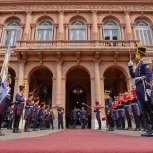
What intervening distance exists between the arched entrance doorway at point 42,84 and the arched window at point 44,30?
3.69 metres

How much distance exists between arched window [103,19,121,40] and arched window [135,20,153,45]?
221 centimetres

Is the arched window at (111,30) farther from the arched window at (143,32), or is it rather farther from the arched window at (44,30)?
the arched window at (44,30)

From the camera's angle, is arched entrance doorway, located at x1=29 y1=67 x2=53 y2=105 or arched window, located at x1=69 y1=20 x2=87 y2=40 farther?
arched window, located at x1=69 y1=20 x2=87 y2=40

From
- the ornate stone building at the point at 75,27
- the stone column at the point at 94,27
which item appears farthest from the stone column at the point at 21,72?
the stone column at the point at 94,27

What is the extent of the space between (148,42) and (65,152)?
68.8 feet

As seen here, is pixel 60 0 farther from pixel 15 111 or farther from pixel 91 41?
pixel 15 111

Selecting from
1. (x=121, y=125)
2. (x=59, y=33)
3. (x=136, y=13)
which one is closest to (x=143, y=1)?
(x=136, y=13)

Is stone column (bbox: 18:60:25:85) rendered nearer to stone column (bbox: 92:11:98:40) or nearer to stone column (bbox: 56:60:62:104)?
stone column (bbox: 56:60:62:104)

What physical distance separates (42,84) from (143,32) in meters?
12.7

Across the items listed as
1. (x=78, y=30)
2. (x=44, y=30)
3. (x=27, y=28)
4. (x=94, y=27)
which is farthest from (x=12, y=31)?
(x=94, y=27)

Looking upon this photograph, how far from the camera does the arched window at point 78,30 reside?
21.3 meters

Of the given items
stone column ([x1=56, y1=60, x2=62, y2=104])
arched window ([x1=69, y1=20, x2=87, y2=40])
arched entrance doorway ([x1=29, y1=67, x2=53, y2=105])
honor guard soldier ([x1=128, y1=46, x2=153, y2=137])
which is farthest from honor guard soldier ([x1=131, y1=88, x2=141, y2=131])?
arched window ([x1=69, y1=20, x2=87, y2=40])

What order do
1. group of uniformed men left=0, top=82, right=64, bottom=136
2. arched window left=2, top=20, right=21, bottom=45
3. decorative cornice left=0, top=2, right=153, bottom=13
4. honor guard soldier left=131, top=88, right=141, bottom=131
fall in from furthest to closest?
1. decorative cornice left=0, top=2, right=153, bottom=13
2. arched window left=2, top=20, right=21, bottom=45
3. honor guard soldier left=131, top=88, right=141, bottom=131
4. group of uniformed men left=0, top=82, right=64, bottom=136

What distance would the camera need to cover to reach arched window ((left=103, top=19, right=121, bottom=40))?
70.5 feet
